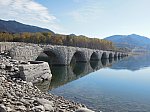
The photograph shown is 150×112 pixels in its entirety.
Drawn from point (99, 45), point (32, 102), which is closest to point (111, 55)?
point (99, 45)

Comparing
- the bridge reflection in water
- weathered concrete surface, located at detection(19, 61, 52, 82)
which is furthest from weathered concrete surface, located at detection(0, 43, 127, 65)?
weathered concrete surface, located at detection(19, 61, 52, 82)

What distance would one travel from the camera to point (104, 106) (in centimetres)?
1909

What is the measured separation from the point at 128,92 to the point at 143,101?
4.00 metres

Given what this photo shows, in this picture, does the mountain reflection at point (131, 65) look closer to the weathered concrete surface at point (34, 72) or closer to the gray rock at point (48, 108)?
the weathered concrete surface at point (34, 72)

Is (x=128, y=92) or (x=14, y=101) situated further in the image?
(x=128, y=92)

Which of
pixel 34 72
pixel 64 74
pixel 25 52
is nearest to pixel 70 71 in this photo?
pixel 64 74

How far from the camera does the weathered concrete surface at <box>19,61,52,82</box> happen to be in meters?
22.9

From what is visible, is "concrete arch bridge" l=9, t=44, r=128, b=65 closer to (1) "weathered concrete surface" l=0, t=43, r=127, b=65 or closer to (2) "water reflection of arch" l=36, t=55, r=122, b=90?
(1) "weathered concrete surface" l=0, t=43, r=127, b=65

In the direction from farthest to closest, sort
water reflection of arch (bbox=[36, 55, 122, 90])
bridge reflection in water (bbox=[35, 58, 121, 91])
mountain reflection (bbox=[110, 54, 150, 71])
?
mountain reflection (bbox=[110, 54, 150, 71])
water reflection of arch (bbox=[36, 55, 122, 90])
bridge reflection in water (bbox=[35, 58, 121, 91])

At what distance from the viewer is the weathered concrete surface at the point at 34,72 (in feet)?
75.0

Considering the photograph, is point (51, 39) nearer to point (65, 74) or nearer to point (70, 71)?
point (70, 71)

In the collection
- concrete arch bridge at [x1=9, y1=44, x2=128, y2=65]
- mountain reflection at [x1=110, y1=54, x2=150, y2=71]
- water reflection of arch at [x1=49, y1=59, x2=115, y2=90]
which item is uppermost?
concrete arch bridge at [x1=9, y1=44, x2=128, y2=65]

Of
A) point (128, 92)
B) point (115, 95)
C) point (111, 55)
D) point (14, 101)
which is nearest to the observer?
point (14, 101)

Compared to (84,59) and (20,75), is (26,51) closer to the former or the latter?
(20,75)
